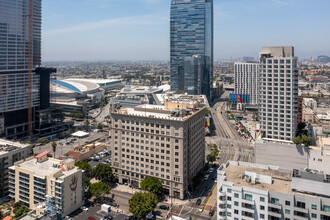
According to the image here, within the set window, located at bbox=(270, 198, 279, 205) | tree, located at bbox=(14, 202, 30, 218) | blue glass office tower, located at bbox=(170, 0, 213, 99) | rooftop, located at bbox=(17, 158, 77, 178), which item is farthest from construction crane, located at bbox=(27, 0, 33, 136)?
window, located at bbox=(270, 198, 279, 205)

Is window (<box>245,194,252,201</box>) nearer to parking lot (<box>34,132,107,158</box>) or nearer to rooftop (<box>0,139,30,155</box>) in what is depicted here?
rooftop (<box>0,139,30,155</box>)

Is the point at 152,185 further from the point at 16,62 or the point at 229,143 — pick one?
the point at 16,62

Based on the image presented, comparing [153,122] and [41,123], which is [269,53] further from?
[41,123]

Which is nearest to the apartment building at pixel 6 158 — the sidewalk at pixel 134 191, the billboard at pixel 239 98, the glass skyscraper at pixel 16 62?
the sidewalk at pixel 134 191

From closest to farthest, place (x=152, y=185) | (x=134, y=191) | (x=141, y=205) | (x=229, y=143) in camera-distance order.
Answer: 1. (x=141, y=205)
2. (x=152, y=185)
3. (x=134, y=191)
4. (x=229, y=143)

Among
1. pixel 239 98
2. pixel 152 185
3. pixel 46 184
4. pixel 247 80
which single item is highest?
pixel 247 80

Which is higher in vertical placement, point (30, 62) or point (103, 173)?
point (30, 62)

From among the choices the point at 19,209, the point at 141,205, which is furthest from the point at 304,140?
the point at 19,209

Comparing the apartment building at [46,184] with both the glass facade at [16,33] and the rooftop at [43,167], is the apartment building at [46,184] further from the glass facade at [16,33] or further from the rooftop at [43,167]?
the glass facade at [16,33]
